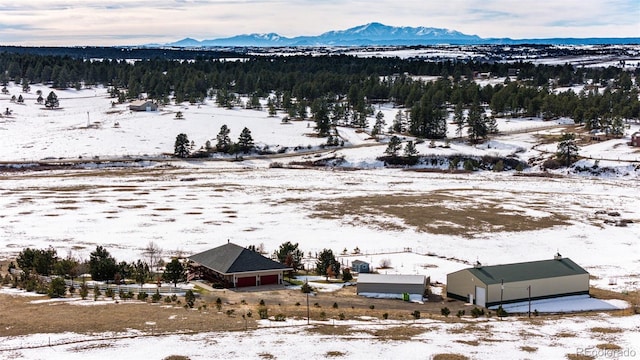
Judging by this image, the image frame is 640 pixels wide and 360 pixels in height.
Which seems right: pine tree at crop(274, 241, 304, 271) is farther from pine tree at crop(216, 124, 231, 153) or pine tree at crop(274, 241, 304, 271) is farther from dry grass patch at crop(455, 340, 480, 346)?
pine tree at crop(216, 124, 231, 153)

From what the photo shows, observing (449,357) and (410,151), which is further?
(410,151)

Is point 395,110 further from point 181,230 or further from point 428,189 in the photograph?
point 181,230

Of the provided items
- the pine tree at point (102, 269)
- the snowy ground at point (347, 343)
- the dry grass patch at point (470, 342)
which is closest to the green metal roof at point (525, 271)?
the snowy ground at point (347, 343)

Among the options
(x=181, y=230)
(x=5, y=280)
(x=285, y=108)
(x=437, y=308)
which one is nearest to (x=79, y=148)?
(x=285, y=108)

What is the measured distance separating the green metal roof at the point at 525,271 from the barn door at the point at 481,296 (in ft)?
1.86

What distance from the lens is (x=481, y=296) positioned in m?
44.3

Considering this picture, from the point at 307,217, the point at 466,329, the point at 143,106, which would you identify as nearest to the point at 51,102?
the point at 143,106

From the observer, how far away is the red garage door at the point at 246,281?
4738 cm

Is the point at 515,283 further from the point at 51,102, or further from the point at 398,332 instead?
the point at 51,102

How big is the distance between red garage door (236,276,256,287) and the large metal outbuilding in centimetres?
1280

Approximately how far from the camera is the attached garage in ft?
155

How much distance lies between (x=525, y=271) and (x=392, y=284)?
866cm

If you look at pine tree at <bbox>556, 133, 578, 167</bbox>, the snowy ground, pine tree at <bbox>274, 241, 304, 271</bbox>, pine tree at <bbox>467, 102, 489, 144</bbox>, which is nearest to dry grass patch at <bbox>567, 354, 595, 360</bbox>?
the snowy ground

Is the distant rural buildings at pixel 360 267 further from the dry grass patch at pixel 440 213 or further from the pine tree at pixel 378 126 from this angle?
the pine tree at pixel 378 126
